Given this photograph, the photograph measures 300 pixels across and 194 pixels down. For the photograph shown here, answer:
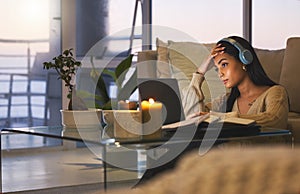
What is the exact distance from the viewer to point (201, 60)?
3.89 metres

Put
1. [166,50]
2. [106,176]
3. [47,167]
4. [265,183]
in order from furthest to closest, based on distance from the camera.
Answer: [47,167], [166,50], [106,176], [265,183]

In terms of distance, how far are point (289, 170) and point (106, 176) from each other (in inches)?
81.0

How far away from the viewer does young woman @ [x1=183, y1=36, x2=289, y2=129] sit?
2.91m

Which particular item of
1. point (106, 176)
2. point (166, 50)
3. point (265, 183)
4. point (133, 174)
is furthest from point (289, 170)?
point (166, 50)

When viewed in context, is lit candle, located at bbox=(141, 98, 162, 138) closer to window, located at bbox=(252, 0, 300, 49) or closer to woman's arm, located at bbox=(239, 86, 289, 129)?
woman's arm, located at bbox=(239, 86, 289, 129)

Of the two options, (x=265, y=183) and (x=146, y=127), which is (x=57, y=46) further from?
(x=265, y=183)

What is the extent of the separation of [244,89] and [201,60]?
2.71 feet

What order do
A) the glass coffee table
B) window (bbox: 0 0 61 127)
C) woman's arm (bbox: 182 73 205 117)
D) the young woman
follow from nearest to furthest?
the glass coffee table, the young woman, woman's arm (bbox: 182 73 205 117), window (bbox: 0 0 61 127)

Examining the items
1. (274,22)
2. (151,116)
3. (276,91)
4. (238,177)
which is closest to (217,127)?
(151,116)

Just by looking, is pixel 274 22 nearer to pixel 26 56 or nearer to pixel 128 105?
pixel 26 56

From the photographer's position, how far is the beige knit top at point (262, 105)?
9.27 feet

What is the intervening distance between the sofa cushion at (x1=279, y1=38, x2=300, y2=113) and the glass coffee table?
1210mm

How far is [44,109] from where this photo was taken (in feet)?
18.1

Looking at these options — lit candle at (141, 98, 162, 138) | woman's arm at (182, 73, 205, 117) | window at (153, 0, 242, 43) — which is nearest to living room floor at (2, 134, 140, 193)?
lit candle at (141, 98, 162, 138)
